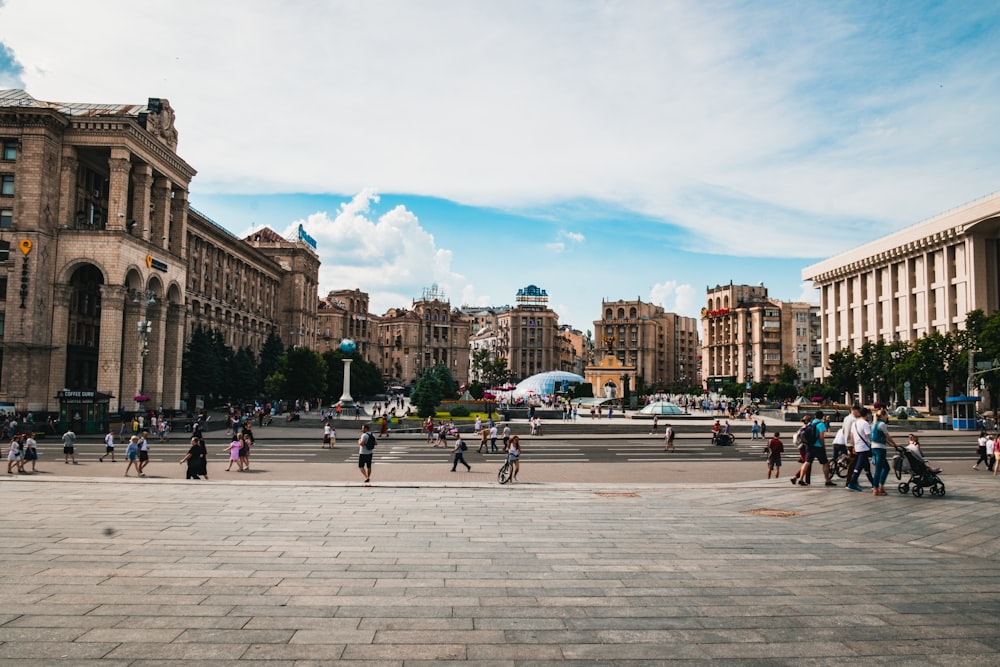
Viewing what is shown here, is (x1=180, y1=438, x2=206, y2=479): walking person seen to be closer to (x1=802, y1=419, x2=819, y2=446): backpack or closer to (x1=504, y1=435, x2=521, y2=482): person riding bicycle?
(x1=504, y1=435, x2=521, y2=482): person riding bicycle

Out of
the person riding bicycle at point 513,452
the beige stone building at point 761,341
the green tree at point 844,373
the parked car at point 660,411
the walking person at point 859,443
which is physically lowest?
the parked car at point 660,411

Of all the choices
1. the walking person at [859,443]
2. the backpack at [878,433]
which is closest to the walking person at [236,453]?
the walking person at [859,443]

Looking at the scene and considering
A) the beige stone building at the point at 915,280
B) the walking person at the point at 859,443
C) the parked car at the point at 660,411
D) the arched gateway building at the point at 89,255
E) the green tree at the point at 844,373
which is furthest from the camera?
the green tree at the point at 844,373

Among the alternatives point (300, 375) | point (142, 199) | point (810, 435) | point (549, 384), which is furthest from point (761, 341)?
point (810, 435)

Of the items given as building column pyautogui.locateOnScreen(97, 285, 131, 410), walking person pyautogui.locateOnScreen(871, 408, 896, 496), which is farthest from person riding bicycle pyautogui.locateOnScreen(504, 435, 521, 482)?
building column pyautogui.locateOnScreen(97, 285, 131, 410)

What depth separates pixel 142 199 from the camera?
5038cm

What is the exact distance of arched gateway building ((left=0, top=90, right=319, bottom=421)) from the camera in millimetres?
44031

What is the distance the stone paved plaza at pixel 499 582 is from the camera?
629cm

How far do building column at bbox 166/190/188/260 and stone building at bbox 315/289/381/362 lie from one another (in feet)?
242

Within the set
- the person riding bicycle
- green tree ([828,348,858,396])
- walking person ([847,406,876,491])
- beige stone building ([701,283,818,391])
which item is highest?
beige stone building ([701,283,818,391])

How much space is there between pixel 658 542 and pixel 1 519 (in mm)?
12218

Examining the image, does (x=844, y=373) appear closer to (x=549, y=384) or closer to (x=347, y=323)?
(x=549, y=384)

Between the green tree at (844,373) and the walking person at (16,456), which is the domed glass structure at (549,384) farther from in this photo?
the walking person at (16,456)

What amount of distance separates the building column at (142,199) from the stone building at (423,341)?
108 m
